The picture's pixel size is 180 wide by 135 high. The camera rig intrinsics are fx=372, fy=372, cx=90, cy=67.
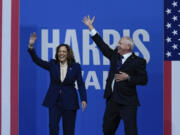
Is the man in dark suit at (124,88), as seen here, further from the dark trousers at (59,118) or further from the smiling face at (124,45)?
the dark trousers at (59,118)

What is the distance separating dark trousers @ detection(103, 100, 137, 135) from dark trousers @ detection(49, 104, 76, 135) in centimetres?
37

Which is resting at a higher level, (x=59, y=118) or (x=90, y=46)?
(x=90, y=46)

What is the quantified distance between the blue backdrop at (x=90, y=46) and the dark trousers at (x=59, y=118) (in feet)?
3.25

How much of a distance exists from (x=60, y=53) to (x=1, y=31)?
134 centimetres

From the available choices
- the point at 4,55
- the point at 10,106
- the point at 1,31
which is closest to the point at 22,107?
the point at 10,106

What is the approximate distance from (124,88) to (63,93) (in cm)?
65

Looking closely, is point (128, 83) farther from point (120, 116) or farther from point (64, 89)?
point (64, 89)

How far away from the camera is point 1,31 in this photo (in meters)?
4.92

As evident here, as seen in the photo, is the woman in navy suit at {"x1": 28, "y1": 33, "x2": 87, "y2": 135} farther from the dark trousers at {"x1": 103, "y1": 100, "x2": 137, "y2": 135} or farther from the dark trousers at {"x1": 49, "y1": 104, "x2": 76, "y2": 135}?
the dark trousers at {"x1": 103, "y1": 100, "x2": 137, "y2": 135}

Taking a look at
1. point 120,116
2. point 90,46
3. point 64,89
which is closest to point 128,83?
point 120,116

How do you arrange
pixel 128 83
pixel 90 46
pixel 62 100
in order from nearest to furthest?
pixel 128 83 < pixel 62 100 < pixel 90 46

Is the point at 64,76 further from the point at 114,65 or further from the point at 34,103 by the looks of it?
the point at 34,103

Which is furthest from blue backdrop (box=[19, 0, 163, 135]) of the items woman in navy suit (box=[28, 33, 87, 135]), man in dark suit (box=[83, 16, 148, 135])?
man in dark suit (box=[83, 16, 148, 135])

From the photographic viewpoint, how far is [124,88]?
3.75 metres
